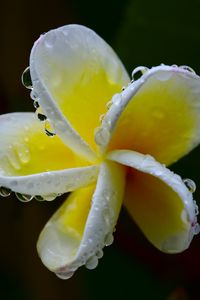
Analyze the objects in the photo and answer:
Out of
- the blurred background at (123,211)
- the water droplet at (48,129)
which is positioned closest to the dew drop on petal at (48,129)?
the water droplet at (48,129)

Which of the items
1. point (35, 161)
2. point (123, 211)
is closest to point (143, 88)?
point (35, 161)

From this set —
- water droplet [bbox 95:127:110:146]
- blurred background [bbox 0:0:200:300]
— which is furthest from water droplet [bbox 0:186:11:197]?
blurred background [bbox 0:0:200:300]

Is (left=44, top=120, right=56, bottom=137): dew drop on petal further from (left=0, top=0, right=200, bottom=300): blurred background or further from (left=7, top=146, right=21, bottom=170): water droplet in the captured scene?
(left=0, top=0, right=200, bottom=300): blurred background

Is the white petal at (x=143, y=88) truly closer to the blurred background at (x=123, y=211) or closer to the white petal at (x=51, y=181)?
the white petal at (x=51, y=181)

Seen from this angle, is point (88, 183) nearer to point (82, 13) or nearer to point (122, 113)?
point (122, 113)

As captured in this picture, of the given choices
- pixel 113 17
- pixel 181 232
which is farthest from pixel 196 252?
pixel 113 17
